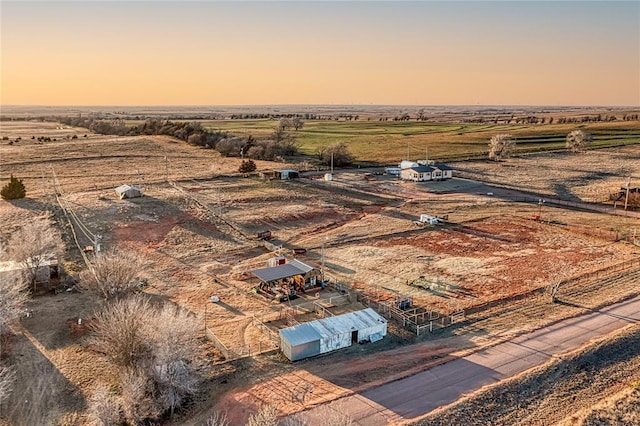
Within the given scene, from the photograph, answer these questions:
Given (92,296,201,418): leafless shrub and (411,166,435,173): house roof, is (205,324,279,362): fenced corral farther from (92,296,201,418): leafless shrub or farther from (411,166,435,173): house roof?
Answer: (411,166,435,173): house roof

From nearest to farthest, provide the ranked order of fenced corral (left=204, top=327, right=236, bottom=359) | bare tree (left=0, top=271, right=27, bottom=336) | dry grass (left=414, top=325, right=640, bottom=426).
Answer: dry grass (left=414, top=325, right=640, bottom=426) → fenced corral (left=204, top=327, right=236, bottom=359) → bare tree (left=0, top=271, right=27, bottom=336)

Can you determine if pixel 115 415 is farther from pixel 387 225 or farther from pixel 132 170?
pixel 132 170

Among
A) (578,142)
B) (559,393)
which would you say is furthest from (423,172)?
(559,393)

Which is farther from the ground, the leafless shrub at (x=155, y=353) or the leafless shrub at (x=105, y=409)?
the leafless shrub at (x=155, y=353)

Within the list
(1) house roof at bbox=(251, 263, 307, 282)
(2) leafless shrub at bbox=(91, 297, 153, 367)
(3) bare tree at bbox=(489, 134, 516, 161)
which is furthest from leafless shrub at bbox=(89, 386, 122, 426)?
(3) bare tree at bbox=(489, 134, 516, 161)

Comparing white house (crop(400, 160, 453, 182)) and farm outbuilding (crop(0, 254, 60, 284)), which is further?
white house (crop(400, 160, 453, 182))

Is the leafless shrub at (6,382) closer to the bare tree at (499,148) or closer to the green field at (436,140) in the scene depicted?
the green field at (436,140)

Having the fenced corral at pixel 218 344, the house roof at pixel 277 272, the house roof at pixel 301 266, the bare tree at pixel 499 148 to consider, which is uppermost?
the bare tree at pixel 499 148


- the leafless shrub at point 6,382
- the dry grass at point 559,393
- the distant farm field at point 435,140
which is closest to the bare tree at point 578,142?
the distant farm field at point 435,140
